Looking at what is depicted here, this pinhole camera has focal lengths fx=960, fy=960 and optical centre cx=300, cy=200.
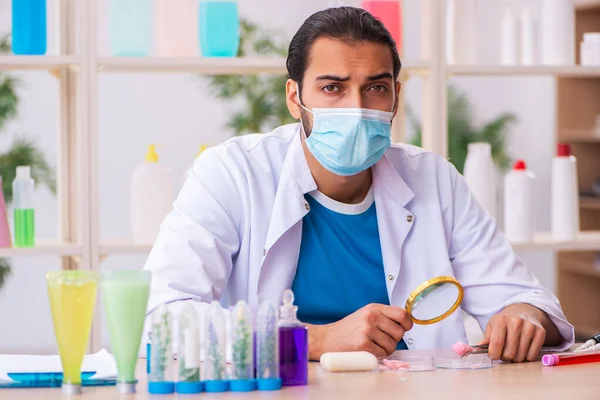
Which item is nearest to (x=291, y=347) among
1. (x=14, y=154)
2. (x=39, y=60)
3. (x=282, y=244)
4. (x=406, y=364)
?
(x=406, y=364)

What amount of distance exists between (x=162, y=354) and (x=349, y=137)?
783 millimetres

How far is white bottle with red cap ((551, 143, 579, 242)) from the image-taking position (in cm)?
296

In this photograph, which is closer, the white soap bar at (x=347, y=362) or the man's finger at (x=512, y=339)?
A: the white soap bar at (x=347, y=362)

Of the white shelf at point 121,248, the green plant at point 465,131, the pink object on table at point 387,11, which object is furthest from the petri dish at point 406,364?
the green plant at point 465,131

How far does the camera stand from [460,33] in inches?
114

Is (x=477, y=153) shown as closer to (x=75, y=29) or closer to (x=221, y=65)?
(x=221, y=65)

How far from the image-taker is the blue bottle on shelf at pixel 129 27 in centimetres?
280

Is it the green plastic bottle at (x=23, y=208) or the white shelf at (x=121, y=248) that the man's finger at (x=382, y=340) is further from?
the green plastic bottle at (x=23, y=208)

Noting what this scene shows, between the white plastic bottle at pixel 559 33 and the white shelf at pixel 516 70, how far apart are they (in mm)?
53

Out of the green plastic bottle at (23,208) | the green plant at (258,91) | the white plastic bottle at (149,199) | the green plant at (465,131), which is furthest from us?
the green plant at (465,131)

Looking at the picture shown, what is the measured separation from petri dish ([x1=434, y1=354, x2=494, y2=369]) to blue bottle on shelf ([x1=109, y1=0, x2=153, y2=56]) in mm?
1570

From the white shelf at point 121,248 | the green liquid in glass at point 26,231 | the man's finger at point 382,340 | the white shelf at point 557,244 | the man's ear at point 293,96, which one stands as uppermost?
the man's ear at point 293,96

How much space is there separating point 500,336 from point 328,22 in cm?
76

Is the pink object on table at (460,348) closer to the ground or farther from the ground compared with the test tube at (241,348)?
closer to the ground
